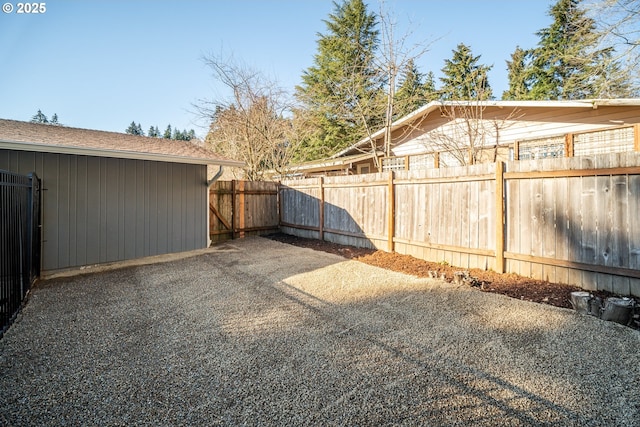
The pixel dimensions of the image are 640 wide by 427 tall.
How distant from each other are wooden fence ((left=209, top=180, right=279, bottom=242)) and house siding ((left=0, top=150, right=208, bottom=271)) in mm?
815

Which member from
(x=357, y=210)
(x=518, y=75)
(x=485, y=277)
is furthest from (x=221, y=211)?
(x=518, y=75)

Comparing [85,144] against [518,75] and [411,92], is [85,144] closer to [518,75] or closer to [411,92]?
[411,92]

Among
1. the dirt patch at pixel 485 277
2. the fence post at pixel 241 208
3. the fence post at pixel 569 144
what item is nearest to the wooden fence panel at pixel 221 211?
the fence post at pixel 241 208

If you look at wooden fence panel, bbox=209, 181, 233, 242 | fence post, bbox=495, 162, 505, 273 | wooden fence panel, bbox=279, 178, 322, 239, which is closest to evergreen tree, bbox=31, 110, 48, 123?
wooden fence panel, bbox=209, 181, 233, 242

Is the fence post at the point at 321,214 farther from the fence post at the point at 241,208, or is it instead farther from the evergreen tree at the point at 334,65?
the evergreen tree at the point at 334,65

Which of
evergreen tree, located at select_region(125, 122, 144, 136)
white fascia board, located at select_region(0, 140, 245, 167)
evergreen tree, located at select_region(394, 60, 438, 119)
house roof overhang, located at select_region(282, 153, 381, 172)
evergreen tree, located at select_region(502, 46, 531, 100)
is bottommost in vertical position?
white fascia board, located at select_region(0, 140, 245, 167)

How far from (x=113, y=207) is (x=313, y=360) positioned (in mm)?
5944

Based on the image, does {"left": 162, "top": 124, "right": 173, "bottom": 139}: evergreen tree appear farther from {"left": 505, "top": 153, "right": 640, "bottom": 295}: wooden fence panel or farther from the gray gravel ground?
{"left": 505, "top": 153, "right": 640, "bottom": 295}: wooden fence panel

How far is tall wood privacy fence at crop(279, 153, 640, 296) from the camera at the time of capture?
145 inches

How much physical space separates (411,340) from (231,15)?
10.9 m

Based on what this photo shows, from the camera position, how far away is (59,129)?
22.9 feet

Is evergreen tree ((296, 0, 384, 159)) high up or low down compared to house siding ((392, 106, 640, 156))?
up

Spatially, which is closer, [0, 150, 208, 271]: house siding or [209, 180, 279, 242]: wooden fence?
[0, 150, 208, 271]: house siding

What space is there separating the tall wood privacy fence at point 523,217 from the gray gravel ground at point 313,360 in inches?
38.0
